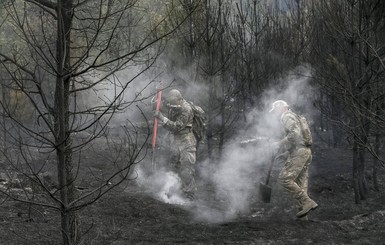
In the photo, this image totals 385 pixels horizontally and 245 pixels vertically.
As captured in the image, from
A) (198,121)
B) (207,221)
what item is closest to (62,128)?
(207,221)

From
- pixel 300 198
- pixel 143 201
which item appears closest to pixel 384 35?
pixel 300 198

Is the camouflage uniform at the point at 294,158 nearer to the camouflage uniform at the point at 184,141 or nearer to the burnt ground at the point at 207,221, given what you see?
the burnt ground at the point at 207,221

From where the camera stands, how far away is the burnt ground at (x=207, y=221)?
689cm

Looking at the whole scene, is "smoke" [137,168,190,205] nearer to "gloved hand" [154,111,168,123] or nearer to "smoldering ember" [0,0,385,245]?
"smoldering ember" [0,0,385,245]

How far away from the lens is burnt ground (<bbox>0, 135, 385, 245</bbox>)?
689 cm

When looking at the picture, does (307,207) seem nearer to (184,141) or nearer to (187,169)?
(187,169)

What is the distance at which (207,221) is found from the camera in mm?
8125

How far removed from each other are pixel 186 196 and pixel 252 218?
1.40 meters

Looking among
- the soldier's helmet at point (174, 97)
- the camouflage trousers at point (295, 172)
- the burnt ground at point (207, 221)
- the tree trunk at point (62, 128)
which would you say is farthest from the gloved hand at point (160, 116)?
the tree trunk at point (62, 128)

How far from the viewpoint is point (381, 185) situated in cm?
1175

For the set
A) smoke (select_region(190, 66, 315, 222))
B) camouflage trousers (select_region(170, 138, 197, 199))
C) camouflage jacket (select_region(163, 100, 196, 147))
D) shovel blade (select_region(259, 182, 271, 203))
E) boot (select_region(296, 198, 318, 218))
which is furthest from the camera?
smoke (select_region(190, 66, 315, 222))

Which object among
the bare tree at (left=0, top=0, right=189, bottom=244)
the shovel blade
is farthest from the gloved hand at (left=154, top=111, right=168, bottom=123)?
the bare tree at (left=0, top=0, right=189, bottom=244)

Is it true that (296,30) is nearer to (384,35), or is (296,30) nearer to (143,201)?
(384,35)

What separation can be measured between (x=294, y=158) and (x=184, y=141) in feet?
7.26
